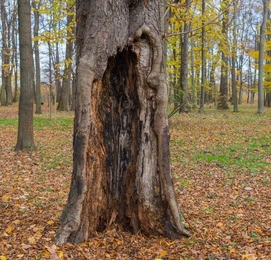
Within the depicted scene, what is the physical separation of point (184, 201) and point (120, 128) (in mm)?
2386

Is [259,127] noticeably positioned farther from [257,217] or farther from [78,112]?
[78,112]

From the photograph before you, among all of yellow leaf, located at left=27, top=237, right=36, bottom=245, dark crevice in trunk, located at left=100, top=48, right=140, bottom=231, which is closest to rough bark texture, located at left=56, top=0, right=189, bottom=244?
dark crevice in trunk, located at left=100, top=48, right=140, bottom=231

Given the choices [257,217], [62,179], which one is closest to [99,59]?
[257,217]

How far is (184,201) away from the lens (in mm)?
6152

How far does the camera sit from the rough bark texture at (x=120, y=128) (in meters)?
4.12

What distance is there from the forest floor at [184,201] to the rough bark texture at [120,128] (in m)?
0.31

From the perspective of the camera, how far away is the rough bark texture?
4125mm

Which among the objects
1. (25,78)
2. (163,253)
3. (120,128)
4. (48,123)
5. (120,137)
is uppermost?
(25,78)

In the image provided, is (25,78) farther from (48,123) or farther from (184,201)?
(48,123)

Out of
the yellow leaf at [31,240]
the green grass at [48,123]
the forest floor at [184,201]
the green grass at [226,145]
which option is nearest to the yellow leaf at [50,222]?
the forest floor at [184,201]

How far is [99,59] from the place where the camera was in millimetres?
4133

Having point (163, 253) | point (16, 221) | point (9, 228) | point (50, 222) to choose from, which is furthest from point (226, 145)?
A: point (9, 228)

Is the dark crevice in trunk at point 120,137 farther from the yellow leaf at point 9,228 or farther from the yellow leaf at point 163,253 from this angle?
the yellow leaf at point 9,228

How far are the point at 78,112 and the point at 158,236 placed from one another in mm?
1962
